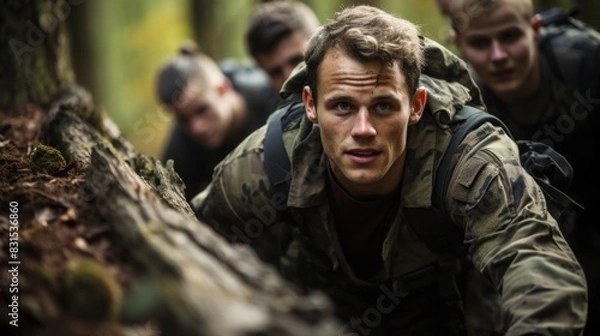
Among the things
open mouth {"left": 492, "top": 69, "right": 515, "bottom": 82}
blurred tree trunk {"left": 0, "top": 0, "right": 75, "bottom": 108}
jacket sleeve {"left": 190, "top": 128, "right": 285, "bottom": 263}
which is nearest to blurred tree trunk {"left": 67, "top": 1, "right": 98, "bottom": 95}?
blurred tree trunk {"left": 0, "top": 0, "right": 75, "bottom": 108}

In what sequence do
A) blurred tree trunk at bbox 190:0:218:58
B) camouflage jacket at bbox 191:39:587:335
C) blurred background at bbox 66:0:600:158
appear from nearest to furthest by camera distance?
camouflage jacket at bbox 191:39:587:335
blurred tree trunk at bbox 190:0:218:58
blurred background at bbox 66:0:600:158

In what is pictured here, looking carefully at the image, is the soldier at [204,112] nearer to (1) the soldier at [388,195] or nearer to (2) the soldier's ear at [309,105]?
(1) the soldier at [388,195]

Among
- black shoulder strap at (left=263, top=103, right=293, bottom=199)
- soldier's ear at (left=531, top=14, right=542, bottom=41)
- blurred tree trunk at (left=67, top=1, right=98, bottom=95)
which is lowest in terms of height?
soldier's ear at (left=531, top=14, right=542, bottom=41)

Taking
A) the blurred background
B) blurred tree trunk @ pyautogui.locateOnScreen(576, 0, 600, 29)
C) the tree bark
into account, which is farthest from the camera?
the blurred background

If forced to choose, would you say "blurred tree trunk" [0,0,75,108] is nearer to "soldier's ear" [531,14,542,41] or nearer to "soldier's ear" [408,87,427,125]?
"soldier's ear" [408,87,427,125]

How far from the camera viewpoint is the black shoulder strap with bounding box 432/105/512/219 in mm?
4312

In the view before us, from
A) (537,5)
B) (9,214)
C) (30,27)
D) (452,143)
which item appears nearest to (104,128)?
(30,27)

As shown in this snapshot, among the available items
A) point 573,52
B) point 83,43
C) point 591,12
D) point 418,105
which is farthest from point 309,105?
point 83,43

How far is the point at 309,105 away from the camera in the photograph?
4746 mm

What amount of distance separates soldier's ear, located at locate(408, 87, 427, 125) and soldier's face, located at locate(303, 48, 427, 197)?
0.20 ft

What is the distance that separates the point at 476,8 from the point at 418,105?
2.40 metres

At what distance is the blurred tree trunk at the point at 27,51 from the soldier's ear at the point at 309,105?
341 cm

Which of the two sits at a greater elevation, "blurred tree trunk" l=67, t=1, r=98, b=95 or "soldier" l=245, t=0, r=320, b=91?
"blurred tree trunk" l=67, t=1, r=98, b=95

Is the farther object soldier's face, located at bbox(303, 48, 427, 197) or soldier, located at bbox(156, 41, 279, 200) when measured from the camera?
soldier, located at bbox(156, 41, 279, 200)
